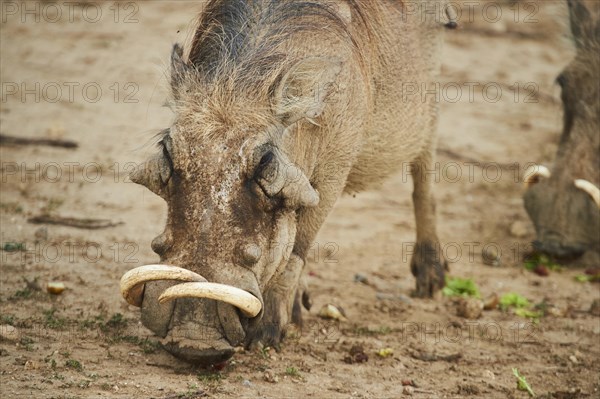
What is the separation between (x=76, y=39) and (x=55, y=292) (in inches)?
193

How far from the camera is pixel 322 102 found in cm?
403

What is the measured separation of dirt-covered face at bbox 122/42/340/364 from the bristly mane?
0.24ft

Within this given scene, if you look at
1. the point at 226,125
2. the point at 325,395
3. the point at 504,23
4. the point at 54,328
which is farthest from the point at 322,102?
the point at 504,23

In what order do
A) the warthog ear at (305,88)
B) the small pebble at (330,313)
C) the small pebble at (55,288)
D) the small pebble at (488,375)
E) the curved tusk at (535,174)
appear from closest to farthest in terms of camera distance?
1. the warthog ear at (305,88)
2. the small pebble at (488,375)
3. the small pebble at (55,288)
4. the small pebble at (330,313)
5. the curved tusk at (535,174)

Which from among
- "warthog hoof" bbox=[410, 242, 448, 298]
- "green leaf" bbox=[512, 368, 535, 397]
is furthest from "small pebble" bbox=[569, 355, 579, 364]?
"warthog hoof" bbox=[410, 242, 448, 298]

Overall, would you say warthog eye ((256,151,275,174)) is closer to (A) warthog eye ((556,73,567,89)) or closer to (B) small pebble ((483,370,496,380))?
(B) small pebble ((483,370,496,380))

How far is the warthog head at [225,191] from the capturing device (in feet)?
11.5

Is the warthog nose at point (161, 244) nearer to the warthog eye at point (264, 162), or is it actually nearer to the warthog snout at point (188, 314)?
the warthog snout at point (188, 314)

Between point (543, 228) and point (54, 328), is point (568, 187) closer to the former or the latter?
point (543, 228)

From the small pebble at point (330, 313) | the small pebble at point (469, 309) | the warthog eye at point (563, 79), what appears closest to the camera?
the small pebble at point (330, 313)

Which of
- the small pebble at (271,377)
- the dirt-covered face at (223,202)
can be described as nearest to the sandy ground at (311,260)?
the small pebble at (271,377)

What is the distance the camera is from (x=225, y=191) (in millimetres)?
3617

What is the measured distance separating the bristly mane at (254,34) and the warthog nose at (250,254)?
27.0 inches

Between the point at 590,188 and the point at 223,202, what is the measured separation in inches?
124
